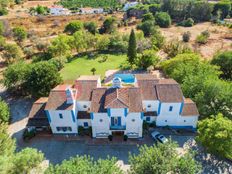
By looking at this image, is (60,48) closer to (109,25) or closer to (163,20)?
(109,25)

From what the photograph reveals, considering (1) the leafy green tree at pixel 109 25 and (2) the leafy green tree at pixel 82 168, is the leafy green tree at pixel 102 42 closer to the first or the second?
(1) the leafy green tree at pixel 109 25

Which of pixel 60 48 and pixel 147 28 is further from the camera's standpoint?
pixel 147 28

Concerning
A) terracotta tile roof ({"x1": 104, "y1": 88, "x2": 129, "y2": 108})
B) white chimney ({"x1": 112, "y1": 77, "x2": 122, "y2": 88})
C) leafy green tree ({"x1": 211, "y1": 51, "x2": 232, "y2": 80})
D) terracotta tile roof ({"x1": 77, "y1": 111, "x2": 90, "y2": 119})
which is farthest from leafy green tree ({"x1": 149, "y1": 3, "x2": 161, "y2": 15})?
terracotta tile roof ({"x1": 77, "y1": 111, "x2": 90, "y2": 119})

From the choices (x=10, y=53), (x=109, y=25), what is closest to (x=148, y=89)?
(x=10, y=53)

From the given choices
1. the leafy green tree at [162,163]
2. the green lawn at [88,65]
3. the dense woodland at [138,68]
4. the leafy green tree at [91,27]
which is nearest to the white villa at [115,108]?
the dense woodland at [138,68]

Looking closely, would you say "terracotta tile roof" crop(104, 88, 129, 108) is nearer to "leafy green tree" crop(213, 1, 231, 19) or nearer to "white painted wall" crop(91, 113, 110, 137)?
"white painted wall" crop(91, 113, 110, 137)

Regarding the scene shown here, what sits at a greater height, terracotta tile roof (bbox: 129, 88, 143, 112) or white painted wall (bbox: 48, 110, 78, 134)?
terracotta tile roof (bbox: 129, 88, 143, 112)

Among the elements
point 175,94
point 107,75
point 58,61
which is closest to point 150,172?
point 175,94
